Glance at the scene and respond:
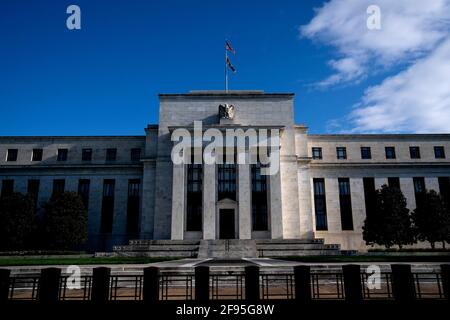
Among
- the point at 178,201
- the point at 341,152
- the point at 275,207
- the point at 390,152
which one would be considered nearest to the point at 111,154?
the point at 178,201

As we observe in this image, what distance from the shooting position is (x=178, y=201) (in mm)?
39594

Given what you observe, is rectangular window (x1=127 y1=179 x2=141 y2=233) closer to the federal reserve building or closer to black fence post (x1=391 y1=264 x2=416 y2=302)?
the federal reserve building

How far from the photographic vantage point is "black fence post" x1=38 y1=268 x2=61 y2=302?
9.35 metres

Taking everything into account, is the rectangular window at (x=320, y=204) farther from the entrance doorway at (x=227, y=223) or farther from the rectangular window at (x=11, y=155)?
the rectangular window at (x=11, y=155)

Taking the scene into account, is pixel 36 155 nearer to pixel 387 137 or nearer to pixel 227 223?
pixel 227 223

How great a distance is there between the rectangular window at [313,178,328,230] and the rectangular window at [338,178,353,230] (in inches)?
78.2

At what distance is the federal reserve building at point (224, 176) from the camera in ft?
131

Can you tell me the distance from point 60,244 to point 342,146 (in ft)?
112

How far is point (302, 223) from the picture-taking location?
4200 centimetres

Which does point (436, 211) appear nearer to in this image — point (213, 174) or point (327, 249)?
point (327, 249)

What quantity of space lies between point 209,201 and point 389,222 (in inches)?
709

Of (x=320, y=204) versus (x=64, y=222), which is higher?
(x=320, y=204)

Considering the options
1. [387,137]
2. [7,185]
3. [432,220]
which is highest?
[387,137]
